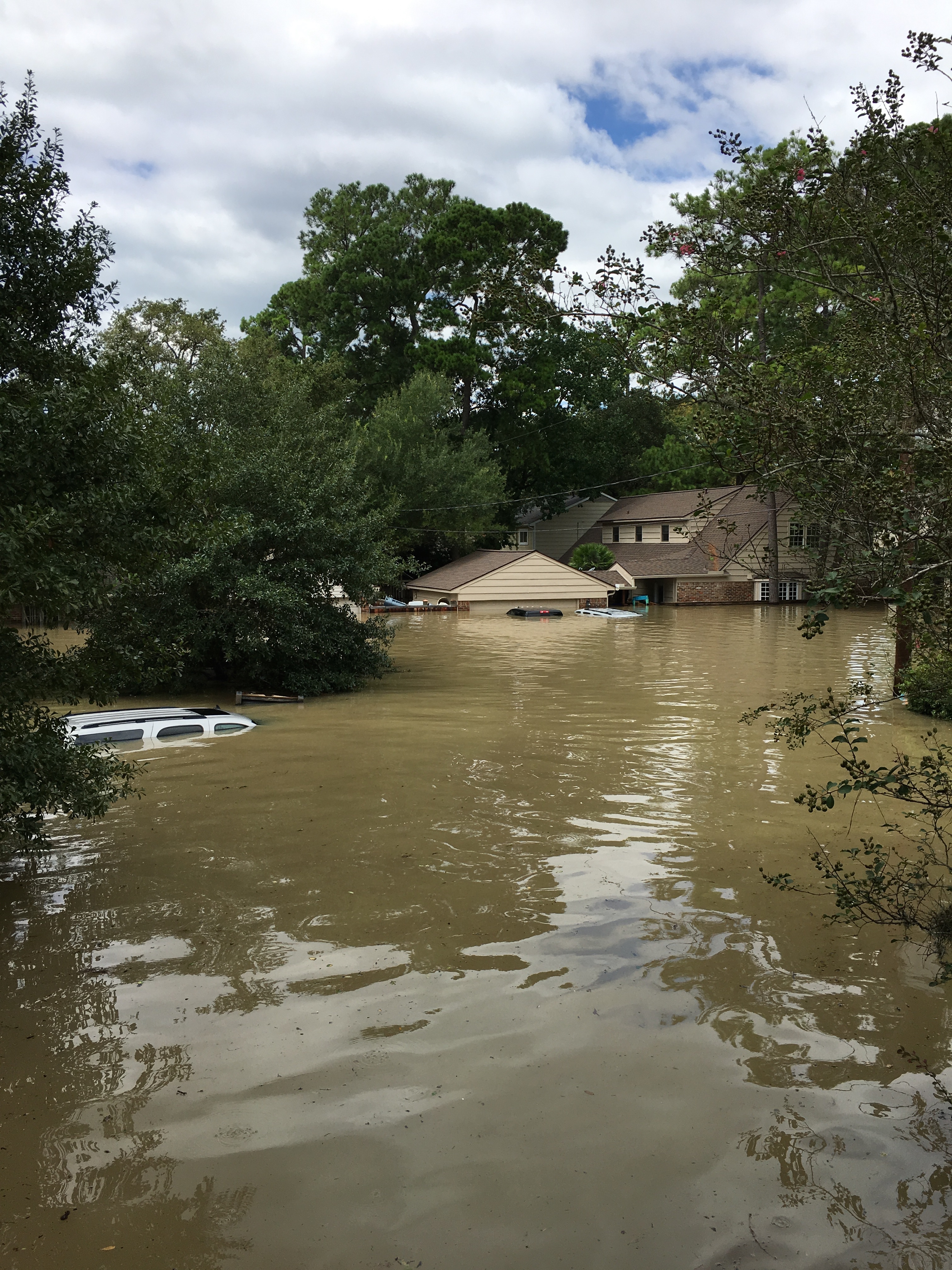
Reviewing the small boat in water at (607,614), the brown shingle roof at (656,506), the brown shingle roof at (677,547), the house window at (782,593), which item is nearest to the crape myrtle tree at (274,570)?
the small boat in water at (607,614)

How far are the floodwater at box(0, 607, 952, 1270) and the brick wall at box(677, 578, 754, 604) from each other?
4379cm

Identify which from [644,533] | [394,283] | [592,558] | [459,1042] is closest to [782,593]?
[644,533]

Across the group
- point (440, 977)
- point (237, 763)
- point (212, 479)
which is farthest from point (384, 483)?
point (440, 977)

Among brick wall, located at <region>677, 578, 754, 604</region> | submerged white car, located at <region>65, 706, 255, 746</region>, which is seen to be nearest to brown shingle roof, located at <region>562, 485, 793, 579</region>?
brick wall, located at <region>677, 578, 754, 604</region>

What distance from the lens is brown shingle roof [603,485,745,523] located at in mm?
60750

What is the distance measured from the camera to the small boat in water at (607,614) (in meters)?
49.2

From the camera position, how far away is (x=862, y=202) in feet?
19.5

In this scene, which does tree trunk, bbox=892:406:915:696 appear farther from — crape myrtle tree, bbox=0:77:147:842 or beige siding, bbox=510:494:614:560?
beige siding, bbox=510:494:614:560

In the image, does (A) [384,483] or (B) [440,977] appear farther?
(A) [384,483]

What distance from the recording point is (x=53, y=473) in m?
8.16

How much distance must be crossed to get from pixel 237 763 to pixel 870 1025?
414 inches

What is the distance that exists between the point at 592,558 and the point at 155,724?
143ft

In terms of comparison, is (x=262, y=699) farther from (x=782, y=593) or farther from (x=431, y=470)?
(x=782, y=593)

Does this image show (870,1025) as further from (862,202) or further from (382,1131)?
(862,202)
